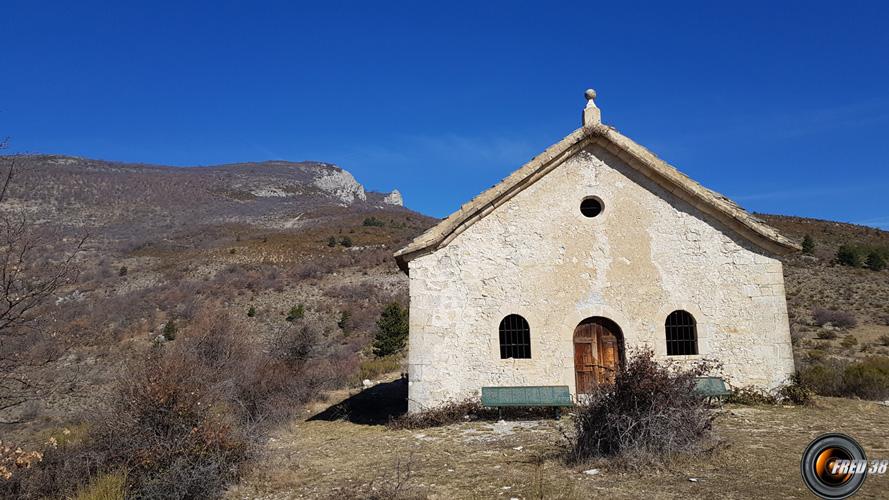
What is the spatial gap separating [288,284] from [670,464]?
34559 mm

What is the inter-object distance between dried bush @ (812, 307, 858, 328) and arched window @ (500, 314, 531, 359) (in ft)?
64.6

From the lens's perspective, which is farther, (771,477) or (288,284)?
(288,284)

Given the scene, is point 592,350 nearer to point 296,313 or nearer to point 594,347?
point 594,347

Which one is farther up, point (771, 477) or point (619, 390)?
point (619, 390)

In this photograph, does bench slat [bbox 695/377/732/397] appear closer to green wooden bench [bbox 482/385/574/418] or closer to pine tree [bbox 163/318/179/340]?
green wooden bench [bbox 482/385/574/418]

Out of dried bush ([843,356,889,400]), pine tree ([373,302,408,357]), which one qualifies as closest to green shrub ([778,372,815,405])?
dried bush ([843,356,889,400])

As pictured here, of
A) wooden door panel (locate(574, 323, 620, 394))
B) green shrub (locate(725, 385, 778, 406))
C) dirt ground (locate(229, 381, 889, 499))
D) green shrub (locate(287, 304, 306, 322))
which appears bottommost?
dirt ground (locate(229, 381, 889, 499))

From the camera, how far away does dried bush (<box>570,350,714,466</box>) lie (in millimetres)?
6465

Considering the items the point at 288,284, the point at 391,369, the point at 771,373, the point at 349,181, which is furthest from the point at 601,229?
the point at 349,181

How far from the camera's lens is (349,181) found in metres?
120

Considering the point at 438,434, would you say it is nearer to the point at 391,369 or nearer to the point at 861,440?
the point at 861,440

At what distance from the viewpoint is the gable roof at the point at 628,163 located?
35.1ft

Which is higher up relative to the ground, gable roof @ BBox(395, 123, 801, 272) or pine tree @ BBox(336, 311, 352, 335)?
gable roof @ BBox(395, 123, 801, 272)

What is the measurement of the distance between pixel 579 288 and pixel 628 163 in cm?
282
